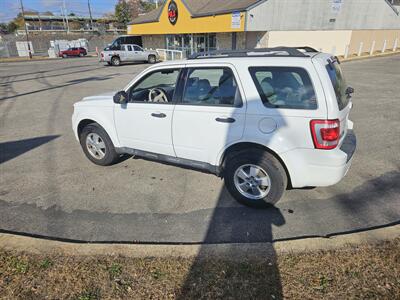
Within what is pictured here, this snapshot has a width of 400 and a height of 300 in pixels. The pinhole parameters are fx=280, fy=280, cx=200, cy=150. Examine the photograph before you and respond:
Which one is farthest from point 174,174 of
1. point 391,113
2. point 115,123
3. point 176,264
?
point 391,113

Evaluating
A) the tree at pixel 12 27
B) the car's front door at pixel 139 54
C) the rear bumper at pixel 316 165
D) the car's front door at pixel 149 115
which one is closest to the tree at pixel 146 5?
the tree at pixel 12 27

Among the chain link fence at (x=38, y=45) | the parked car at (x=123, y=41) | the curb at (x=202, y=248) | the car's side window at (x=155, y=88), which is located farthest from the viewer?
the chain link fence at (x=38, y=45)

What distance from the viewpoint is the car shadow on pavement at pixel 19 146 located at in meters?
5.39

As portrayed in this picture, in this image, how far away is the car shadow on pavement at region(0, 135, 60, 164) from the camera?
17.7ft

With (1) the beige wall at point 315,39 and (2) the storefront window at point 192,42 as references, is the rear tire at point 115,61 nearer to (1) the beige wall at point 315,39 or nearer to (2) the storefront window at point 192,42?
(2) the storefront window at point 192,42

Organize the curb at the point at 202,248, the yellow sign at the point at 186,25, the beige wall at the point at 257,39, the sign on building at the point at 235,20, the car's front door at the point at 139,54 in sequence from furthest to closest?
the car's front door at the point at 139,54 < the beige wall at the point at 257,39 < the yellow sign at the point at 186,25 < the sign on building at the point at 235,20 < the curb at the point at 202,248

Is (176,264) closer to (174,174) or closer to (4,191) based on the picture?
(174,174)

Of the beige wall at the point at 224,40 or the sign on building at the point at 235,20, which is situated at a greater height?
the sign on building at the point at 235,20

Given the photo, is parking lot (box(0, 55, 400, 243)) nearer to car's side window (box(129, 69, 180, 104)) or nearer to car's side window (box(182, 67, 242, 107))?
car's side window (box(129, 69, 180, 104))

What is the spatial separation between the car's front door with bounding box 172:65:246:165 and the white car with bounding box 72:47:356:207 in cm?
1

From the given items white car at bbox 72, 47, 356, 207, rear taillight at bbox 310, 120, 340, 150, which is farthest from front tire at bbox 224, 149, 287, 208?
rear taillight at bbox 310, 120, 340, 150

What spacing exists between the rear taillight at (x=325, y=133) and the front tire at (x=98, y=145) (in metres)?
3.07

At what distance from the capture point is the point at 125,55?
76.1ft

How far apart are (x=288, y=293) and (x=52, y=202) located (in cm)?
314
